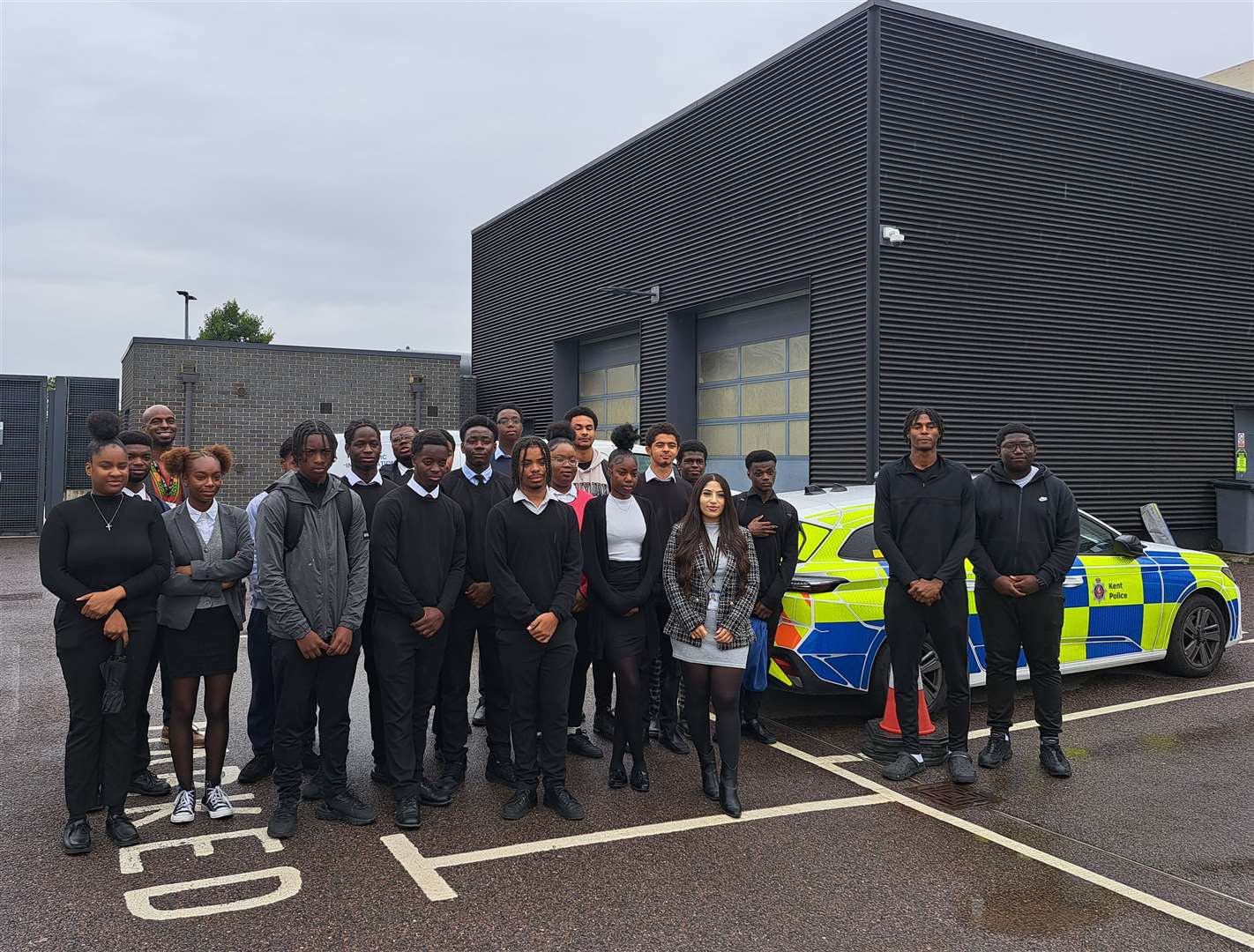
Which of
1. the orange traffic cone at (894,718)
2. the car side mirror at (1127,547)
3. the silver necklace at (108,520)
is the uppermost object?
the silver necklace at (108,520)

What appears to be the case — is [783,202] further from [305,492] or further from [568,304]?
[305,492]

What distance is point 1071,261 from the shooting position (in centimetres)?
1623

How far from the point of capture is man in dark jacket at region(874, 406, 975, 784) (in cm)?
561

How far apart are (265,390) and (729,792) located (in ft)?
75.0

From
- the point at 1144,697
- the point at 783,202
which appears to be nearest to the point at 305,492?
the point at 1144,697

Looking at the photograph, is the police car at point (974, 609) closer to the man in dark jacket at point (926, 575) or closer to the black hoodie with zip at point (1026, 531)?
the man in dark jacket at point (926, 575)

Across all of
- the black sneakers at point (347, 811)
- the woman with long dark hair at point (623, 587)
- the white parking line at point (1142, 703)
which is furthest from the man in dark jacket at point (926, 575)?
the black sneakers at point (347, 811)

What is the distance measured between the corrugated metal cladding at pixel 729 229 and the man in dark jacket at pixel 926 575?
9208mm

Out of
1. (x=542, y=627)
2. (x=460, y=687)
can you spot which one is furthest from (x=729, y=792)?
(x=460, y=687)

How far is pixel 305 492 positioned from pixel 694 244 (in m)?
14.7

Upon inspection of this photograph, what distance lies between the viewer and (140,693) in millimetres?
4816

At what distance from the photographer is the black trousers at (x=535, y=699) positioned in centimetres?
505

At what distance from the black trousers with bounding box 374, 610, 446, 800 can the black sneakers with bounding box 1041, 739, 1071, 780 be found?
3.47 meters

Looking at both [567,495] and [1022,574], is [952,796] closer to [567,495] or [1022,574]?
[1022,574]
